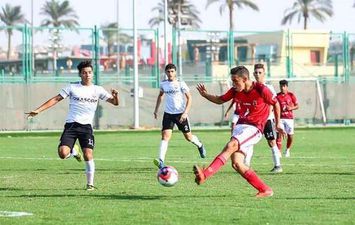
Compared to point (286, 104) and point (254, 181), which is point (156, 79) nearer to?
point (286, 104)

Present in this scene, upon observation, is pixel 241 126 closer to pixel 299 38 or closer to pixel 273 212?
pixel 273 212

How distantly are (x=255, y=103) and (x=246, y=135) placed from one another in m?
0.51

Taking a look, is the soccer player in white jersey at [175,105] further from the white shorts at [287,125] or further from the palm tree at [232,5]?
the palm tree at [232,5]

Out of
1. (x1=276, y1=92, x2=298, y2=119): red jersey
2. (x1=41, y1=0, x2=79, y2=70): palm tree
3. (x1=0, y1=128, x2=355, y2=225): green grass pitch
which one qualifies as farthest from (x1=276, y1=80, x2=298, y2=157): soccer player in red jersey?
(x1=41, y1=0, x2=79, y2=70): palm tree

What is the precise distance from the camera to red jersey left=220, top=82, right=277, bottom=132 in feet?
50.1

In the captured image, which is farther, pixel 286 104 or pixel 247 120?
pixel 286 104

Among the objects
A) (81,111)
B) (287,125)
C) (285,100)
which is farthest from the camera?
(287,125)

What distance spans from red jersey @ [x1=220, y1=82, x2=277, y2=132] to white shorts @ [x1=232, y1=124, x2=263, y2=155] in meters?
0.08

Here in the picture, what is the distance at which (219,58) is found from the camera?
202 feet

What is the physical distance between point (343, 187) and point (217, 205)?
3.71 m

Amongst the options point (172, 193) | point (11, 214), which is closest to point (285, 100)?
point (172, 193)

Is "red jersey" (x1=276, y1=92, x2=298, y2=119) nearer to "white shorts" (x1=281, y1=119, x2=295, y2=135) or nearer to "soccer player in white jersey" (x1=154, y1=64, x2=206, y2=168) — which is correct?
"white shorts" (x1=281, y1=119, x2=295, y2=135)

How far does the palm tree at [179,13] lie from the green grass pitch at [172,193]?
47.1m

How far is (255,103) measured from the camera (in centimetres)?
1533
